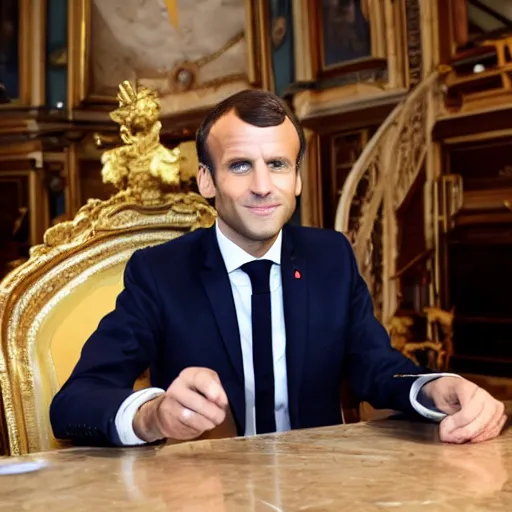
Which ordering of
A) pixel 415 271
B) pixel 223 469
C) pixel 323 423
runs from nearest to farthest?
pixel 223 469
pixel 323 423
pixel 415 271

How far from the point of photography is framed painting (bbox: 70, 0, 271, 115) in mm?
3730

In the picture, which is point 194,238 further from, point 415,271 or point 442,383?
point 415,271

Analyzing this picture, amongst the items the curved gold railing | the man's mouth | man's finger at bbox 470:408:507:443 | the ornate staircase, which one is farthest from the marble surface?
the curved gold railing

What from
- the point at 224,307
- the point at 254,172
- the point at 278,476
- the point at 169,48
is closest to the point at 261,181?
the point at 254,172

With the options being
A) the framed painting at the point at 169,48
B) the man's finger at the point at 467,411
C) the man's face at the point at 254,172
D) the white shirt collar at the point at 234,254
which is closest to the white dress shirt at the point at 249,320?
the white shirt collar at the point at 234,254

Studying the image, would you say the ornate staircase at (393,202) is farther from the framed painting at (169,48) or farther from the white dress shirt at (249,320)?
the white dress shirt at (249,320)

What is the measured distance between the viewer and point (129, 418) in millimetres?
1177

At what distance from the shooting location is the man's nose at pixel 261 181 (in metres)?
1.40

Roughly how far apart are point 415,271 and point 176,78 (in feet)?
5.36

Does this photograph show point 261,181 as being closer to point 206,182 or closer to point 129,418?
point 206,182

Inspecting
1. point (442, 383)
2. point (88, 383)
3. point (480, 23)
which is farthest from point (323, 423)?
point (480, 23)

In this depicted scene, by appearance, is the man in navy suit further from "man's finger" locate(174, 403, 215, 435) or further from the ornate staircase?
the ornate staircase

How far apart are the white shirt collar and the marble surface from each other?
0.44m

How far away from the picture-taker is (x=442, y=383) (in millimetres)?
1282
